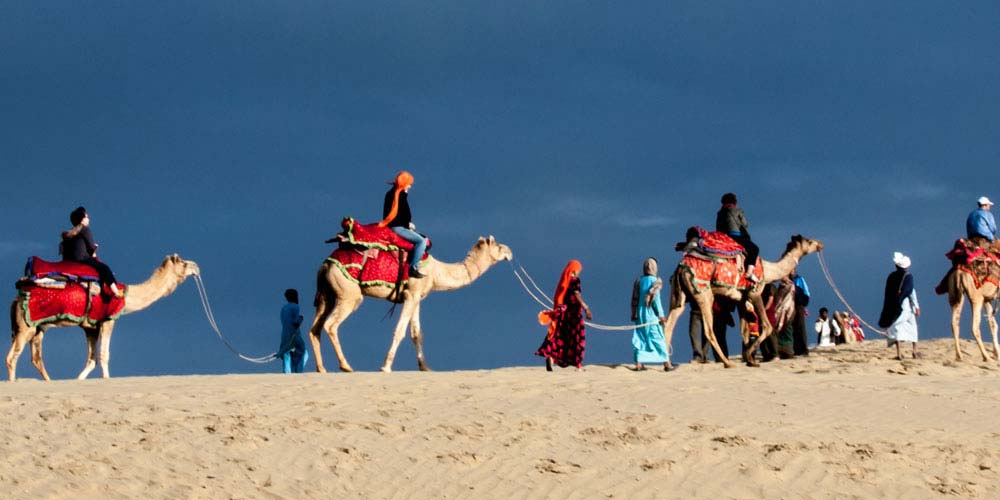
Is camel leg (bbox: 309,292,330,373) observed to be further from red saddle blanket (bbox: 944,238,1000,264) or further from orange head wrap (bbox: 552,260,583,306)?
red saddle blanket (bbox: 944,238,1000,264)

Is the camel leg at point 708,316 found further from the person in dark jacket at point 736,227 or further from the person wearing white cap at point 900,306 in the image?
the person wearing white cap at point 900,306

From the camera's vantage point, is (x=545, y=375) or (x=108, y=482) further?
(x=545, y=375)

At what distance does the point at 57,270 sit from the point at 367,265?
4.08m

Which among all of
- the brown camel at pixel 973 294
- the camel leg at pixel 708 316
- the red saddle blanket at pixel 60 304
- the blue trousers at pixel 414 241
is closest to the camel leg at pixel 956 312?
the brown camel at pixel 973 294

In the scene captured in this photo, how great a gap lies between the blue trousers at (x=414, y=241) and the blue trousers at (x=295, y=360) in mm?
2283

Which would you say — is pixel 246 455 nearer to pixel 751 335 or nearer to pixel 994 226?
Result: pixel 751 335

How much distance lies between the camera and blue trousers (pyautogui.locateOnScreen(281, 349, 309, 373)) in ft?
74.4

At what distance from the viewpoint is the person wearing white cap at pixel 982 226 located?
24812 mm

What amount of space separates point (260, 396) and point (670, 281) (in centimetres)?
780

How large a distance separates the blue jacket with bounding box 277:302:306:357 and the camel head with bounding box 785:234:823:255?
8212 mm

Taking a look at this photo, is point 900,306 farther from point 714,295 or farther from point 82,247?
point 82,247

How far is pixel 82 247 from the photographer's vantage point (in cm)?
2106

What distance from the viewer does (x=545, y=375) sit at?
19891mm

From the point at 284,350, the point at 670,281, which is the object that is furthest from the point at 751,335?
the point at 284,350
